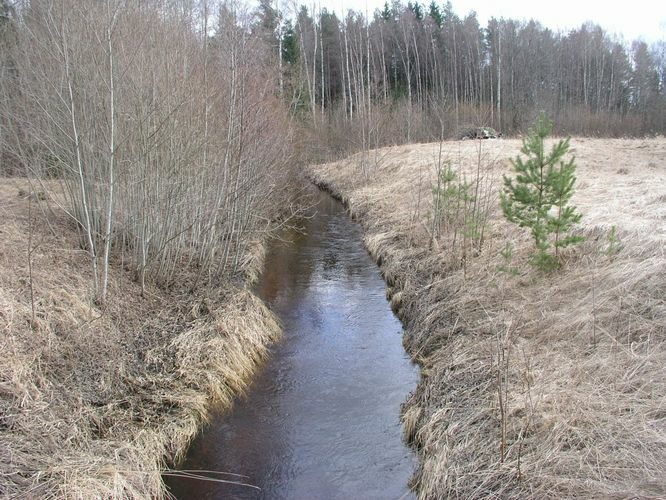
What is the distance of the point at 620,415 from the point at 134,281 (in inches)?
251

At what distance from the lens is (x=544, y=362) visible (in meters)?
5.60

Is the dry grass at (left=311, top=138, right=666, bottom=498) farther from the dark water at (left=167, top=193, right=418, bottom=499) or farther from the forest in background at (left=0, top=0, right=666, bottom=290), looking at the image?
the forest in background at (left=0, top=0, right=666, bottom=290)

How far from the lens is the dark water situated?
5059 millimetres

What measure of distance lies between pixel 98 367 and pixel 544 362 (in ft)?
15.4

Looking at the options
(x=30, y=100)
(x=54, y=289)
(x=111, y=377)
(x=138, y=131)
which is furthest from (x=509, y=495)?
(x=30, y=100)

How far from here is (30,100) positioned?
7395 millimetres

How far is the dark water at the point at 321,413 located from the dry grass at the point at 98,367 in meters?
0.38

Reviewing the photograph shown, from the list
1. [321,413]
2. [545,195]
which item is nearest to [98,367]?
[321,413]

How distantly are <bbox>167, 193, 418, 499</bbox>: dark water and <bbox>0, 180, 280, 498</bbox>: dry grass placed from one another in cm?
38

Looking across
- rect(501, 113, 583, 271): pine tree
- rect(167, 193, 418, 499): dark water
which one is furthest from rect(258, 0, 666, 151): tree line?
rect(501, 113, 583, 271): pine tree

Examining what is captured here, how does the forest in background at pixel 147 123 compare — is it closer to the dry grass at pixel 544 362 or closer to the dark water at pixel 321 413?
the dark water at pixel 321 413

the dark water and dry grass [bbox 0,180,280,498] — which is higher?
dry grass [bbox 0,180,280,498]

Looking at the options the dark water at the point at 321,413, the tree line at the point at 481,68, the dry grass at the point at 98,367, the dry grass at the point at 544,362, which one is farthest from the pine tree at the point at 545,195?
the tree line at the point at 481,68

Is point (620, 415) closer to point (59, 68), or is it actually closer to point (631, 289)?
point (631, 289)
